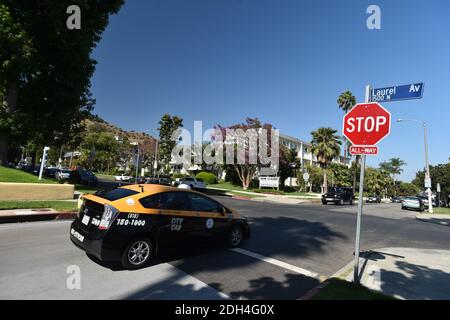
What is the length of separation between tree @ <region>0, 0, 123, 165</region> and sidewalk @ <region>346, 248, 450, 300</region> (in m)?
17.9

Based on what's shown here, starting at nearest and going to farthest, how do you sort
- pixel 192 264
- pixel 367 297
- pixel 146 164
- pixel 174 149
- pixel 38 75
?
1. pixel 367 297
2. pixel 192 264
3. pixel 38 75
4. pixel 174 149
5. pixel 146 164

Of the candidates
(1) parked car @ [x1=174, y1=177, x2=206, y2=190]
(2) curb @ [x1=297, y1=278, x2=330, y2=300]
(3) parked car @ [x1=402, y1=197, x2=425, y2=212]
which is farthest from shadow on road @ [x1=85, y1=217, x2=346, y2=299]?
(3) parked car @ [x1=402, y1=197, x2=425, y2=212]

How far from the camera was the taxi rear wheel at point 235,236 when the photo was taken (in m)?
7.03

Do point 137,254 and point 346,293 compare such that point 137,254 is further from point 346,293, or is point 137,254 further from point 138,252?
point 346,293

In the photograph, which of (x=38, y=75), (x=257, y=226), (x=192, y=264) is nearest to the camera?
(x=192, y=264)

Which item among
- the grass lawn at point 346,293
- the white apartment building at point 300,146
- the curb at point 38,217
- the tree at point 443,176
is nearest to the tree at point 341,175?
the white apartment building at point 300,146

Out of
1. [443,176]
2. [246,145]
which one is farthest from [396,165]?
[246,145]

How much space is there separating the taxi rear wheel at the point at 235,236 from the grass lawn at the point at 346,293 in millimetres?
2703

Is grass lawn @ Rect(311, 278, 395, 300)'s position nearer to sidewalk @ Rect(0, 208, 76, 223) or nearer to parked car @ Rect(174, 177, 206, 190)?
sidewalk @ Rect(0, 208, 76, 223)

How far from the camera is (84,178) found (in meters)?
27.2

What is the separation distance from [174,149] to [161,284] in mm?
48390
